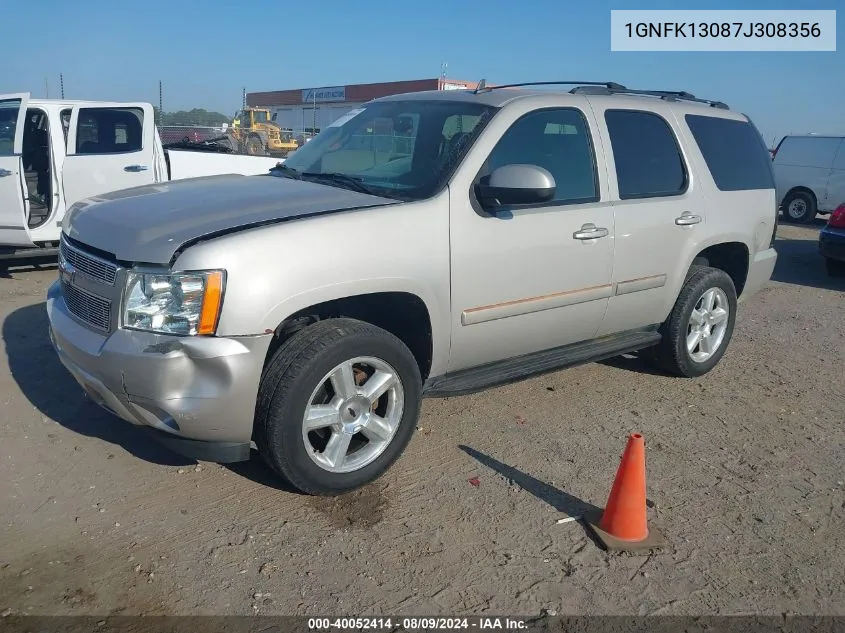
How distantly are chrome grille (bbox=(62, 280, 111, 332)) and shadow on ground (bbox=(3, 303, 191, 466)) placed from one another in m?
0.86

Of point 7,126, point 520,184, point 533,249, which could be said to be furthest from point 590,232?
point 7,126

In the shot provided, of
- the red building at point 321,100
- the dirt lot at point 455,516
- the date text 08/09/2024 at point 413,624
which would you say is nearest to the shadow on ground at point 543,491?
the dirt lot at point 455,516

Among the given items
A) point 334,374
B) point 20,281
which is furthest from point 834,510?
point 20,281

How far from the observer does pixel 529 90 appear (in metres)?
4.43

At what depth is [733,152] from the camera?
542 cm

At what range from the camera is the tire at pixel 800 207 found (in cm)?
1526

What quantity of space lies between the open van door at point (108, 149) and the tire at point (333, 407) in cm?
569

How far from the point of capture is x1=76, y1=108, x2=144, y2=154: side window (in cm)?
818

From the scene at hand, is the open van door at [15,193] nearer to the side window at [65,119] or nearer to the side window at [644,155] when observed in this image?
the side window at [65,119]

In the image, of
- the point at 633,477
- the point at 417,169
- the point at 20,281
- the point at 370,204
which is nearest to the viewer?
the point at 633,477

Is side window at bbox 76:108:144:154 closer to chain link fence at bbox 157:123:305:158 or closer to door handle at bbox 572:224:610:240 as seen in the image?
chain link fence at bbox 157:123:305:158

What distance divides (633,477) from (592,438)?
3.62 ft

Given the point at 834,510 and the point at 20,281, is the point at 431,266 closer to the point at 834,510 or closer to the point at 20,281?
the point at 834,510

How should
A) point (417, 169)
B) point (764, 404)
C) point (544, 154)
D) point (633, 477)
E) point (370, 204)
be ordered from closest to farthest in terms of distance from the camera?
point (633, 477) < point (370, 204) < point (417, 169) < point (544, 154) < point (764, 404)
